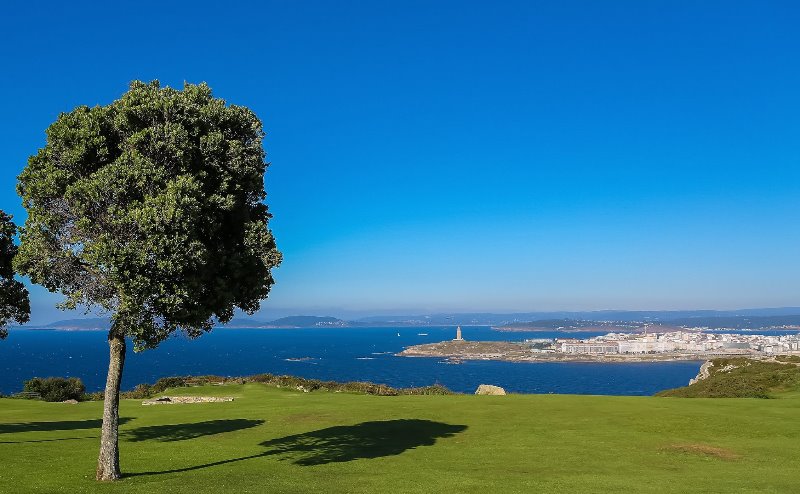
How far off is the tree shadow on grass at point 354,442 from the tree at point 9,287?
433 inches

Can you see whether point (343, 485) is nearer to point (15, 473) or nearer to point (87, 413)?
point (15, 473)

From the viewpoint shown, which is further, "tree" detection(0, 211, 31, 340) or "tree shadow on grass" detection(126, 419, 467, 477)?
"tree" detection(0, 211, 31, 340)

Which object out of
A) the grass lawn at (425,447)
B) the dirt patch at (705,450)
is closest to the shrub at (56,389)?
the grass lawn at (425,447)

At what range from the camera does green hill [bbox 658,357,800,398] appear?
44406mm

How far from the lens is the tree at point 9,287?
23734 millimetres

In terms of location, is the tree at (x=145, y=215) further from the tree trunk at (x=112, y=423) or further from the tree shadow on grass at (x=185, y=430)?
the tree shadow on grass at (x=185, y=430)

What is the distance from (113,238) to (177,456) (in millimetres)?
10315

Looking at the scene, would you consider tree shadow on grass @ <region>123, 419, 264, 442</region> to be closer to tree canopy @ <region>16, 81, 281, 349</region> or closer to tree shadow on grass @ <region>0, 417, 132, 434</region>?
tree shadow on grass @ <region>0, 417, 132, 434</region>

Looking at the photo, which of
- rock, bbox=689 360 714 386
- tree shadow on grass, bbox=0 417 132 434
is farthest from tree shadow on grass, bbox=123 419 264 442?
rock, bbox=689 360 714 386

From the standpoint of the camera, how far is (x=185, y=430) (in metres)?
28.8

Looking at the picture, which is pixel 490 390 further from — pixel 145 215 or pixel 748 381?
pixel 145 215

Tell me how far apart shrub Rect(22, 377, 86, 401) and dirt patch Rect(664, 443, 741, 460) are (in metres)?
49.3

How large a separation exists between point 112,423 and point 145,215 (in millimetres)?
7226

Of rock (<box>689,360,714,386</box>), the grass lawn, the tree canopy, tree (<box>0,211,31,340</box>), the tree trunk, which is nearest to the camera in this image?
the tree canopy
